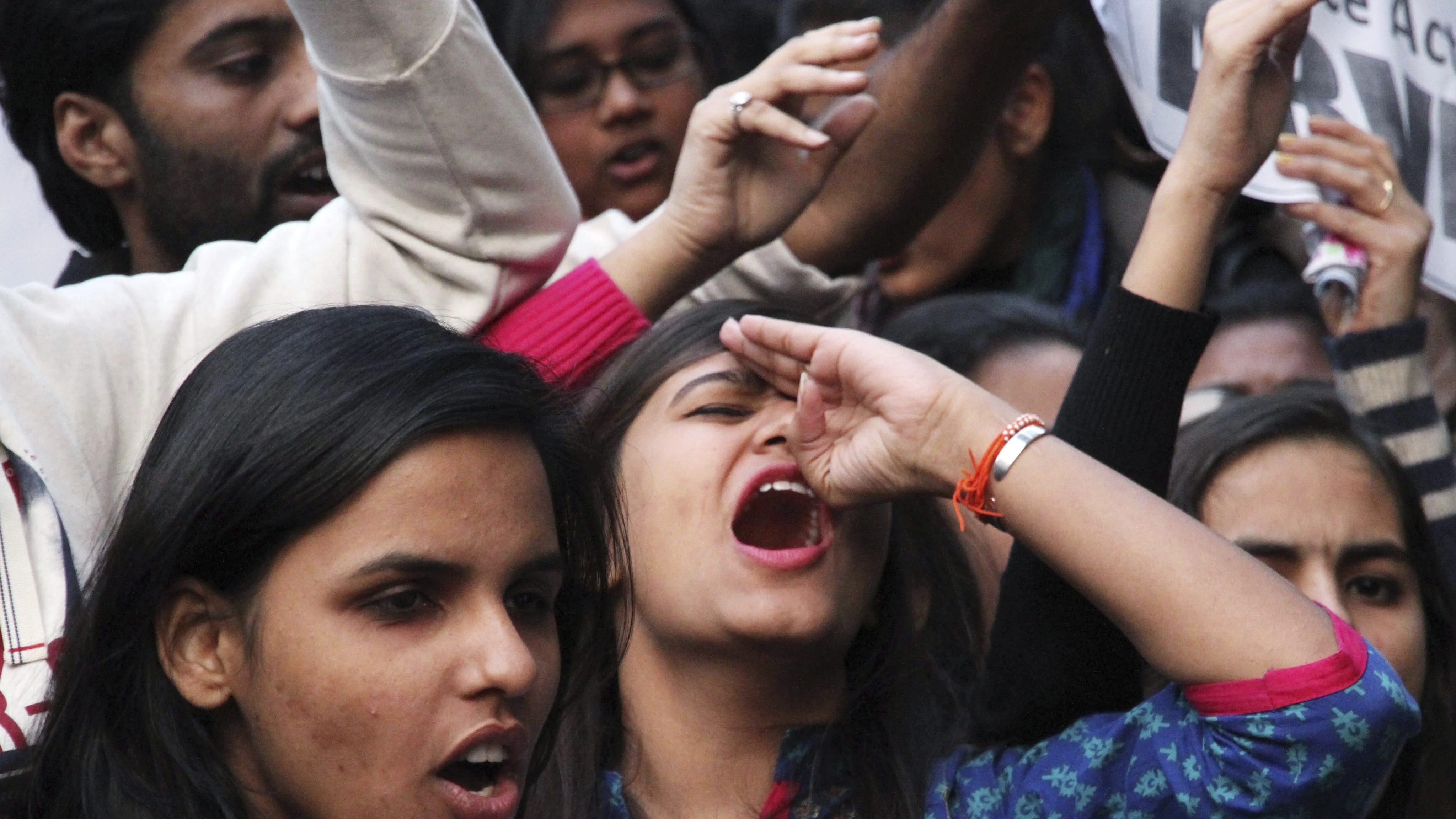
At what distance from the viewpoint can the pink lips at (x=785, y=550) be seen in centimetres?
235

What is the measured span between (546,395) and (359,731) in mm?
526

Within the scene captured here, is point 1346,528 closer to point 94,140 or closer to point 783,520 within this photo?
point 783,520

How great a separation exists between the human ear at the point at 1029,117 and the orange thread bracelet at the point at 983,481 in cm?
163

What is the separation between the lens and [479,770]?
5.89 ft

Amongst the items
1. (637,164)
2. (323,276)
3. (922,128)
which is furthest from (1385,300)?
(323,276)

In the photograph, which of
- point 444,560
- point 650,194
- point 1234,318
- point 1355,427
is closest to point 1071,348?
point 1234,318

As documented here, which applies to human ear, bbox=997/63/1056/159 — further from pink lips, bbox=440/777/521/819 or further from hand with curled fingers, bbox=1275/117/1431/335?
pink lips, bbox=440/777/521/819

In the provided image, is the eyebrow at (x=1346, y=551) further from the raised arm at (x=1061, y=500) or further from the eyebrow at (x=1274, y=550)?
the raised arm at (x=1061, y=500)

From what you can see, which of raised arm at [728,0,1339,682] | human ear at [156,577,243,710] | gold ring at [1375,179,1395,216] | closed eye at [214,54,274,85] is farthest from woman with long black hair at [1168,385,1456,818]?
closed eye at [214,54,274,85]

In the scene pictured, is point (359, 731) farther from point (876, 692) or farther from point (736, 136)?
point (736, 136)

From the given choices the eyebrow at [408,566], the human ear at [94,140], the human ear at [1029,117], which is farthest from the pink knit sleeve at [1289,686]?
the human ear at [94,140]

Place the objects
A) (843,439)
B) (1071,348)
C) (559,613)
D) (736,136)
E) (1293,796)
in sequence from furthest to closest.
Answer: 1. (1071,348)
2. (736,136)
3. (843,439)
4. (559,613)
5. (1293,796)

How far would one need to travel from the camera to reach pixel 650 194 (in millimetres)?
3535

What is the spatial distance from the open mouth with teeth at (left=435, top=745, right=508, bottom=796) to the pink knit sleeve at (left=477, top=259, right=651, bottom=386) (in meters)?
0.78
